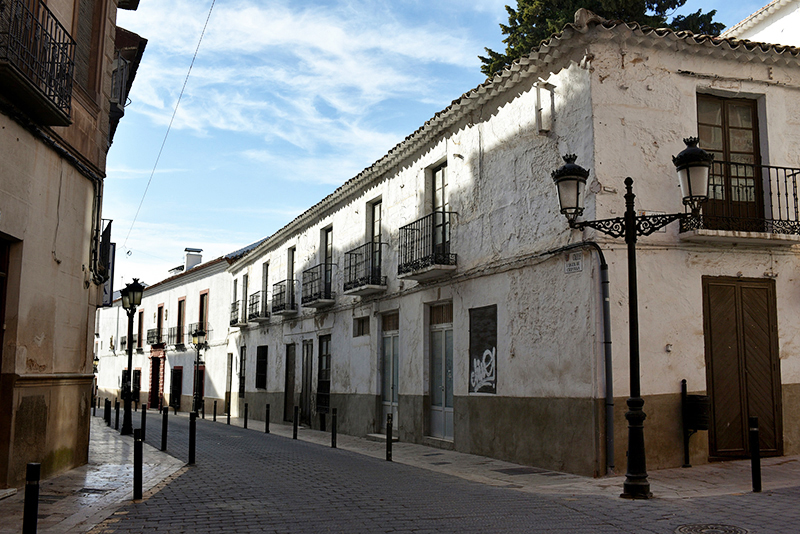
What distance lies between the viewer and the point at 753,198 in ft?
35.0

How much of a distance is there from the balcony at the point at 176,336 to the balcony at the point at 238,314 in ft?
19.5

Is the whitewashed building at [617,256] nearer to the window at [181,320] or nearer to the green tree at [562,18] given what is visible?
the green tree at [562,18]

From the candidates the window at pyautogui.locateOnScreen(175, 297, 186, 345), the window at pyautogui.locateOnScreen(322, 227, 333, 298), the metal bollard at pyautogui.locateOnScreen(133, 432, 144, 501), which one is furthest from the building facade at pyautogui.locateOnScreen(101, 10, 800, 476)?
the window at pyautogui.locateOnScreen(175, 297, 186, 345)

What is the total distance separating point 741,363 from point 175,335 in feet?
→ 94.1

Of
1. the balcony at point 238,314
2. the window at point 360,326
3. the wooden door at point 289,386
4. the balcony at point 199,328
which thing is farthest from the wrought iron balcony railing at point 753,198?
the balcony at point 199,328

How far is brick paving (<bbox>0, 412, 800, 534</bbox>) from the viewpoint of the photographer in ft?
20.4

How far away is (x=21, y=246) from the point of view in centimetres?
816

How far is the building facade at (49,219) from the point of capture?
777 centimetres

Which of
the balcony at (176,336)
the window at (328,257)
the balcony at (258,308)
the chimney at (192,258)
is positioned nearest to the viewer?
the window at (328,257)

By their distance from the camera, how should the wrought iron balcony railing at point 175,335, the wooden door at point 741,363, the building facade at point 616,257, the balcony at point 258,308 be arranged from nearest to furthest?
the building facade at point 616,257 → the wooden door at point 741,363 → the balcony at point 258,308 → the wrought iron balcony railing at point 175,335

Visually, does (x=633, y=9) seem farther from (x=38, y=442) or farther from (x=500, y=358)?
(x=38, y=442)

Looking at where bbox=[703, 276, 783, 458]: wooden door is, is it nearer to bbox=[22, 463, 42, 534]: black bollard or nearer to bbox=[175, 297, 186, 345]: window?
bbox=[22, 463, 42, 534]: black bollard

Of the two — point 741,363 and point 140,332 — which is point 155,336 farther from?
point 741,363

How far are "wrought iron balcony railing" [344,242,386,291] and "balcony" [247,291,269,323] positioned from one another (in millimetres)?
6929
